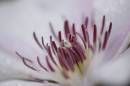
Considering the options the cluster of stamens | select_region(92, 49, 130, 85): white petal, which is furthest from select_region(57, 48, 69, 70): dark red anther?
select_region(92, 49, 130, 85): white petal

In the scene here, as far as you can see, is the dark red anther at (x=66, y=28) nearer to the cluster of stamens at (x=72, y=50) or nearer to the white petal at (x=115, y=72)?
the cluster of stamens at (x=72, y=50)

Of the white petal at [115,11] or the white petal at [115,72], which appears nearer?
the white petal at [115,72]

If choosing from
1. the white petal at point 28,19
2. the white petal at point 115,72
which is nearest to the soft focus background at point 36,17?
the white petal at point 28,19

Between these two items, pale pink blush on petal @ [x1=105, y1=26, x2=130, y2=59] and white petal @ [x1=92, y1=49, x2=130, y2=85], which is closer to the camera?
white petal @ [x1=92, y1=49, x2=130, y2=85]

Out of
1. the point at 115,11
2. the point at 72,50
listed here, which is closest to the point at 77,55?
the point at 72,50

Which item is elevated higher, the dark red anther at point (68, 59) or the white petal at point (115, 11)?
the white petal at point (115, 11)

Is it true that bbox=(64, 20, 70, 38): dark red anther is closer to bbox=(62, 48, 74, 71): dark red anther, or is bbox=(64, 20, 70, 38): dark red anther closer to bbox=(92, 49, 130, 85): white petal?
bbox=(62, 48, 74, 71): dark red anther
